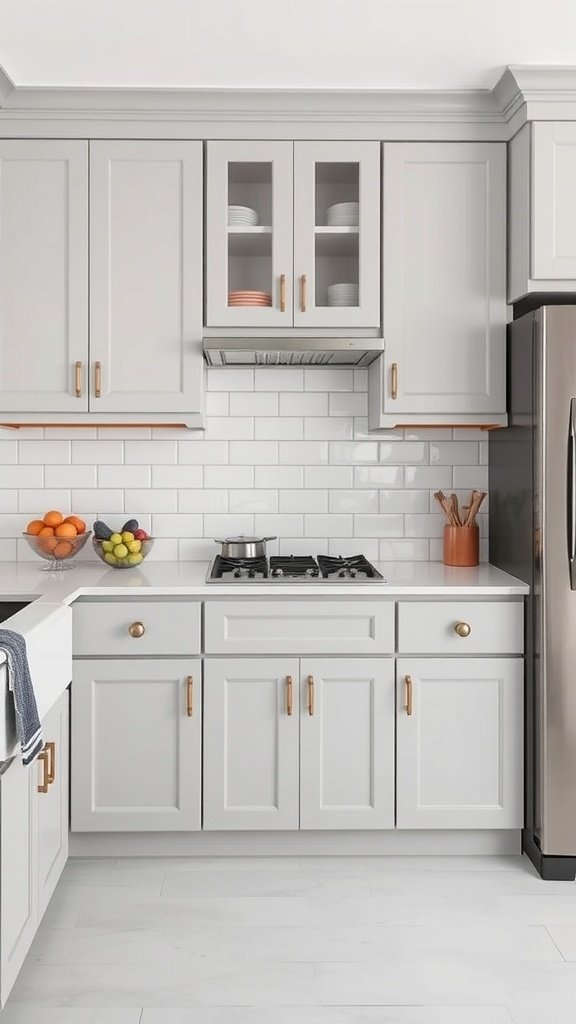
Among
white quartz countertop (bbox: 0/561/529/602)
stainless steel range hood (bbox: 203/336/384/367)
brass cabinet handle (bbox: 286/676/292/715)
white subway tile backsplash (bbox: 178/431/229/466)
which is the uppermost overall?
stainless steel range hood (bbox: 203/336/384/367)

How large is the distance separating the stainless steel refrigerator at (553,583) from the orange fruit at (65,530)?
1607 millimetres

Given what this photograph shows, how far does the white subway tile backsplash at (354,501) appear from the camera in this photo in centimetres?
344

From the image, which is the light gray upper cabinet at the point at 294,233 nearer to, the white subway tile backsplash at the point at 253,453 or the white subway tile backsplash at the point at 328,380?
the white subway tile backsplash at the point at 328,380

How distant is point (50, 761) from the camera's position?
2346 mm

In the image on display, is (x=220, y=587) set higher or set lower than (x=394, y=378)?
lower

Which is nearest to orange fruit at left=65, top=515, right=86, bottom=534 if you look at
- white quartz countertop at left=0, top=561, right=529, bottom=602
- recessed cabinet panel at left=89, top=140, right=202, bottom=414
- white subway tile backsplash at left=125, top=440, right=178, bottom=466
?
white quartz countertop at left=0, top=561, right=529, bottom=602

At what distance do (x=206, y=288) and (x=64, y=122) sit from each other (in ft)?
2.49

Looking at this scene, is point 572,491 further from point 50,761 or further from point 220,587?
point 50,761

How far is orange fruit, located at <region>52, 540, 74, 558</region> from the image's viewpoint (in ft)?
10.2

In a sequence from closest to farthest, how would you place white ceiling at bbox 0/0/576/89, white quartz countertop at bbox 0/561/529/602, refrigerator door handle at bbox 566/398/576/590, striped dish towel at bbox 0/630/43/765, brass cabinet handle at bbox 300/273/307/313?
striped dish towel at bbox 0/630/43/765, white ceiling at bbox 0/0/576/89, refrigerator door handle at bbox 566/398/576/590, white quartz countertop at bbox 0/561/529/602, brass cabinet handle at bbox 300/273/307/313

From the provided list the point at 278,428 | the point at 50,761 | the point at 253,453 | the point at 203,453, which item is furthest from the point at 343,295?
the point at 50,761

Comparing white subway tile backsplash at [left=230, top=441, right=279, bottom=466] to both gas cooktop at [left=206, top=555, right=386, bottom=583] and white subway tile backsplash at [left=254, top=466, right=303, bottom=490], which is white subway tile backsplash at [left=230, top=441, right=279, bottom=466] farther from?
gas cooktop at [left=206, top=555, right=386, bottom=583]

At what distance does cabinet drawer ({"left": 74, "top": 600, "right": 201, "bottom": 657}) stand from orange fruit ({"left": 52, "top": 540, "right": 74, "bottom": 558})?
360 mm

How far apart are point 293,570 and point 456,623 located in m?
0.58
